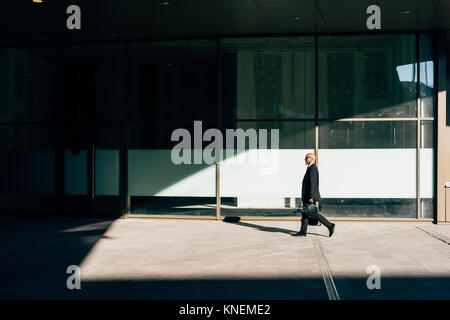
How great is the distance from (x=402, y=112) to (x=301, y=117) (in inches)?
102

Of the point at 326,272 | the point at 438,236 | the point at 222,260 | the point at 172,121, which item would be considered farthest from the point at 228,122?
the point at 326,272

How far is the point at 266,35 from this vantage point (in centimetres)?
1268

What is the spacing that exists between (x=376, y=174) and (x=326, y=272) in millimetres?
5875

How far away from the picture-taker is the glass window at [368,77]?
12203 millimetres

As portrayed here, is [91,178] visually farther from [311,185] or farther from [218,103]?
[311,185]

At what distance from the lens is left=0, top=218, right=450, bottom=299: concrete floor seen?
19.8ft

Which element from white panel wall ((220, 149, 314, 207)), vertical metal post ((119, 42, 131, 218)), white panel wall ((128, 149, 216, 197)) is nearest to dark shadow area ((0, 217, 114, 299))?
vertical metal post ((119, 42, 131, 218))

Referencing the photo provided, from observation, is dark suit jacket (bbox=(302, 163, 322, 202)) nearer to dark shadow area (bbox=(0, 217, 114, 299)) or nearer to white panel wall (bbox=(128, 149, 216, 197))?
white panel wall (bbox=(128, 149, 216, 197))

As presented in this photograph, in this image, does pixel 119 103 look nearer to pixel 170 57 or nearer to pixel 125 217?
pixel 170 57

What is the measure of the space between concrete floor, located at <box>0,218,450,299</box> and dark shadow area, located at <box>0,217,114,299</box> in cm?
2

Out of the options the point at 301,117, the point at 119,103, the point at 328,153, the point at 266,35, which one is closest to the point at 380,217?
the point at 328,153

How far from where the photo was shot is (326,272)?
6.99 metres
